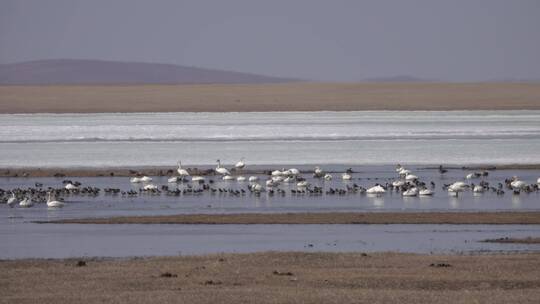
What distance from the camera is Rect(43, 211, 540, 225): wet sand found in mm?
19047

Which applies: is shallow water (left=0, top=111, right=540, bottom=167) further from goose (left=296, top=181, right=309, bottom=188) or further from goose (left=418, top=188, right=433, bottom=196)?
goose (left=418, top=188, right=433, bottom=196)

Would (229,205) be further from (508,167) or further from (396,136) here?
(396,136)

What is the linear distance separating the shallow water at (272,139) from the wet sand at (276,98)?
8.29m

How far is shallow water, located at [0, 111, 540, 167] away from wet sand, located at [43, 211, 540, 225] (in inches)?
465

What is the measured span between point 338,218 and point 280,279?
7039 mm

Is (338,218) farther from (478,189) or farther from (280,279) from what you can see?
(280,279)

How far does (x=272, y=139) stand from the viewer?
41.3m

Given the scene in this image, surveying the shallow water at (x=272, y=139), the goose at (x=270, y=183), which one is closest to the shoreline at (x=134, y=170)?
the shallow water at (x=272, y=139)

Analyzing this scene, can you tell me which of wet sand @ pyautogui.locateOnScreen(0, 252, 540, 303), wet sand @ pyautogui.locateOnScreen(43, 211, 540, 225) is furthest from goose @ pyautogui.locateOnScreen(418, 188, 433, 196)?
wet sand @ pyautogui.locateOnScreen(0, 252, 540, 303)

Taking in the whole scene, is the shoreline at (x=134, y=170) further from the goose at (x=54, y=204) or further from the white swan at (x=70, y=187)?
the goose at (x=54, y=204)

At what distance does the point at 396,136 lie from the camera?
41875 millimetres

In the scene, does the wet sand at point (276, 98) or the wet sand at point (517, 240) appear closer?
the wet sand at point (517, 240)

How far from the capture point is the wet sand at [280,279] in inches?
442

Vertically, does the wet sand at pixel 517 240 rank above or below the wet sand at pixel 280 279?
above
